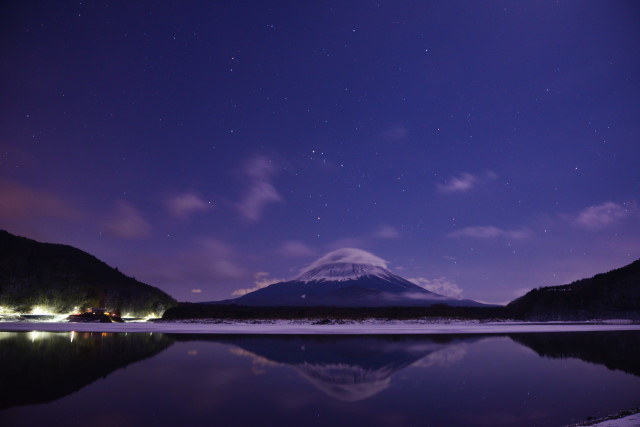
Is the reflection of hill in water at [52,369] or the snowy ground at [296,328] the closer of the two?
the reflection of hill in water at [52,369]

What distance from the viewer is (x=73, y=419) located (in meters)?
10.9

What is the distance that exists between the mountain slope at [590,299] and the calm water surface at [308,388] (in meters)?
111

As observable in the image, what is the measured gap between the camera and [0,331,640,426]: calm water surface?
11.6 m

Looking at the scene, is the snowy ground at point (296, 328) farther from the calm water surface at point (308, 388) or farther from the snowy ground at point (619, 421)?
the snowy ground at point (619, 421)

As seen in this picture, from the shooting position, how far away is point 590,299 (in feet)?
449

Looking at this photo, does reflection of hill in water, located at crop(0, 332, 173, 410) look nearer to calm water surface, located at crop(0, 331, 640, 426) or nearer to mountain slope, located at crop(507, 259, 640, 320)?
calm water surface, located at crop(0, 331, 640, 426)

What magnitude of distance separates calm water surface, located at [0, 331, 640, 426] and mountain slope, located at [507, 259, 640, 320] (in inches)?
4372

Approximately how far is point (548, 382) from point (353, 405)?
→ 9.34m

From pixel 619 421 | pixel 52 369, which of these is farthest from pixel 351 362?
pixel 52 369

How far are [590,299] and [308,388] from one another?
150055mm

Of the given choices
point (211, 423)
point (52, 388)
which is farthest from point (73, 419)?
point (52, 388)

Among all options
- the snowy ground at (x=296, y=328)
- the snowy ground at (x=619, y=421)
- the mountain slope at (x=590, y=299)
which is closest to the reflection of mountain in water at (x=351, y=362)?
the snowy ground at (x=619, y=421)

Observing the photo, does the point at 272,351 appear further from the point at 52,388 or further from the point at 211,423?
the point at 211,423

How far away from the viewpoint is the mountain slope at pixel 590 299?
12238 centimetres
